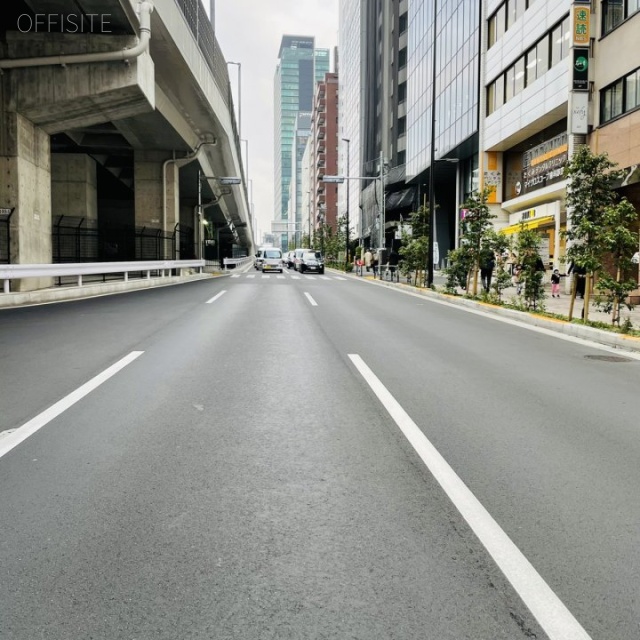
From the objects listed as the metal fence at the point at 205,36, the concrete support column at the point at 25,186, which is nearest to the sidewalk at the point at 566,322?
the concrete support column at the point at 25,186

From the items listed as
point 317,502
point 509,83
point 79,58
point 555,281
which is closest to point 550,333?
point 317,502

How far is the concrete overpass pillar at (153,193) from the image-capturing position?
113ft

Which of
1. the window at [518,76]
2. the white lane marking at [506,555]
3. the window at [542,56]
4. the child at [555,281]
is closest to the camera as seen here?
the white lane marking at [506,555]

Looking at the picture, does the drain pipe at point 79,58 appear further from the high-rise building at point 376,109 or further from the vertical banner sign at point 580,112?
the high-rise building at point 376,109

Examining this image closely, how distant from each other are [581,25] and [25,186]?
20.8 m

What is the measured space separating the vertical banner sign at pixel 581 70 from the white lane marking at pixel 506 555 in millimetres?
23732

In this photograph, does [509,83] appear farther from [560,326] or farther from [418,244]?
[560,326]

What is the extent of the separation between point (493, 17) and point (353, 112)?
194 ft

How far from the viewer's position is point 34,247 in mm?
19375

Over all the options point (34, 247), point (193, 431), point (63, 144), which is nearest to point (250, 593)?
point (193, 431)

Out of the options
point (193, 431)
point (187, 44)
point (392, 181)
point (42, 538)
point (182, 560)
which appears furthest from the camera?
point (392, 181)

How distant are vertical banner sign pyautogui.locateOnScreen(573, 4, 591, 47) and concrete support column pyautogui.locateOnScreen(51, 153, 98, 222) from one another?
2391cm

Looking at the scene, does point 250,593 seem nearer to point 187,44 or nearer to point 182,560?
point 182,560

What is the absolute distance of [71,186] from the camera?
3316cm
